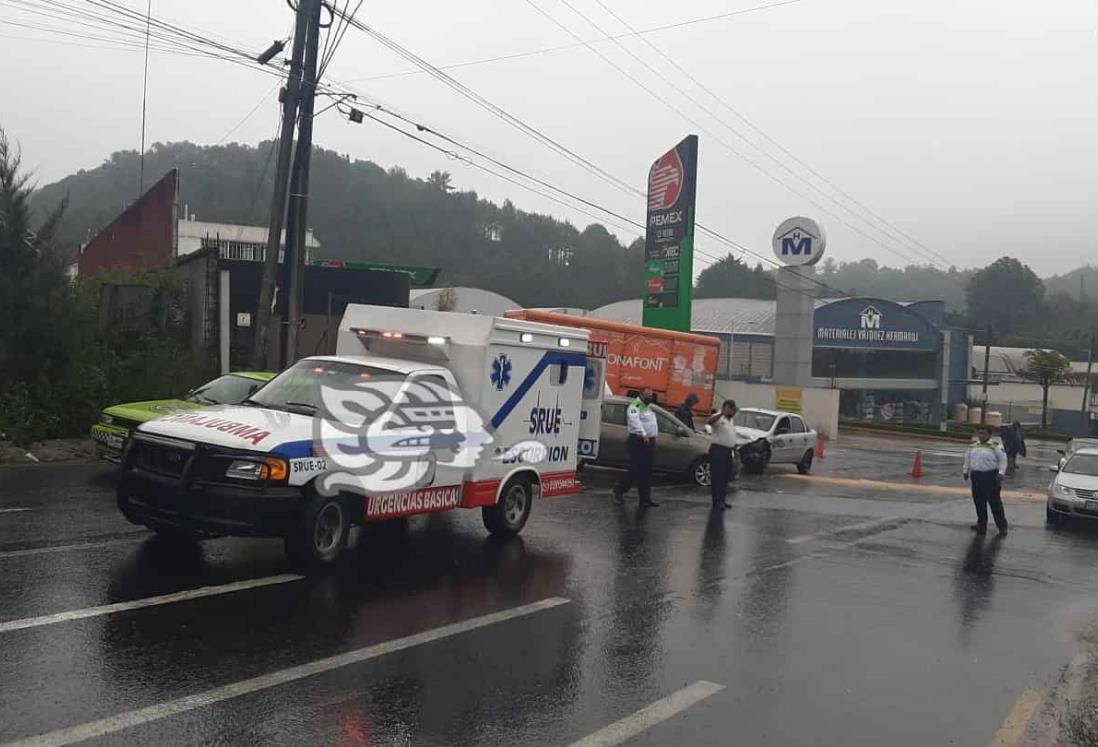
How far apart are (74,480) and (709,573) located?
8.90 m

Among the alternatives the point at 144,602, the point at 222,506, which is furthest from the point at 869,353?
the point at 144,602

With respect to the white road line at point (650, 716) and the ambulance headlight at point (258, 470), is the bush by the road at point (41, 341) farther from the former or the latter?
the white road line at point (650, 716)

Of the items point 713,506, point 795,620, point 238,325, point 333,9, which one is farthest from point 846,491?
point 238,325

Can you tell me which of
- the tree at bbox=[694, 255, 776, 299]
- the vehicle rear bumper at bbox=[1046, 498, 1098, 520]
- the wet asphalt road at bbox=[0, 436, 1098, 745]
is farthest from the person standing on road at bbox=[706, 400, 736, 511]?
the tree at bbox=[694, 255, 776, 299]

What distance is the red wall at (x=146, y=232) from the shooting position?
1255 inches

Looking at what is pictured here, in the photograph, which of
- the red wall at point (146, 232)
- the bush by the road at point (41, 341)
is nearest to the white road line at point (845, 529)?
the bush by the road at point (41, 341)

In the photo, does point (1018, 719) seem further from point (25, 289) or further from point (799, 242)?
point (799, 242)

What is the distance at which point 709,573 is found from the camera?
10133mm

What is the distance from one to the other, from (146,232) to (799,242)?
87.0ft

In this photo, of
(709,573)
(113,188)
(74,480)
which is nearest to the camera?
(709,573)

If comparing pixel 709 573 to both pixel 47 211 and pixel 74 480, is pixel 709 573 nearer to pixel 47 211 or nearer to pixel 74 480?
pixel 74 480

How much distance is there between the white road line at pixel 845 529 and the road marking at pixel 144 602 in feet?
22.6

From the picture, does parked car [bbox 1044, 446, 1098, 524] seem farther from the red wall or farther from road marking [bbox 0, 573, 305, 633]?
the red wall

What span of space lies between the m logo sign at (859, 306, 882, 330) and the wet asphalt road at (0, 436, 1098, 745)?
48.2 meters
